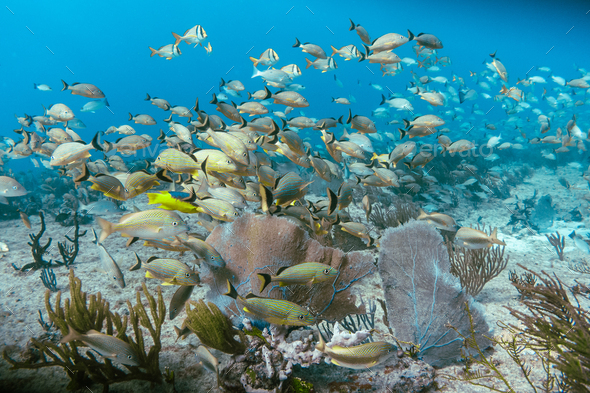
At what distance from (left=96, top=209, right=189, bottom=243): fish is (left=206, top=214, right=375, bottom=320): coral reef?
83 centimetres

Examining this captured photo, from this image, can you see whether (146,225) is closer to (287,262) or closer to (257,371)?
(287,262)

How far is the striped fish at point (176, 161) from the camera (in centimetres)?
304

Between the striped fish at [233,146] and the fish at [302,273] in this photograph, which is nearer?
the fish at [302,273]

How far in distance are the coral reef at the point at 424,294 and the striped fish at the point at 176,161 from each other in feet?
8.24

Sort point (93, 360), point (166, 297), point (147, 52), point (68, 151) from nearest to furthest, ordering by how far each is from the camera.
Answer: point (93, 360), point (68, 151), point (166, 297), point (147, 52)

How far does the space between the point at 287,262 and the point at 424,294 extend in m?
Answer: 1.60

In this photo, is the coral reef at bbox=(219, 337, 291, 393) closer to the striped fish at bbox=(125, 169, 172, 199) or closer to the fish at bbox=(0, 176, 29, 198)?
the striped fish at bbox=(125, 169, 172, 199)

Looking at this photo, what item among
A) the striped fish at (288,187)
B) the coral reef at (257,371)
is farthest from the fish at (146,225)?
the coral reef at (257,371)

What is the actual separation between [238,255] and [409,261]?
2.06m

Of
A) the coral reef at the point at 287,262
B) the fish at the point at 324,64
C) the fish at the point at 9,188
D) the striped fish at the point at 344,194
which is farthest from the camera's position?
the fish at the point at 324,64

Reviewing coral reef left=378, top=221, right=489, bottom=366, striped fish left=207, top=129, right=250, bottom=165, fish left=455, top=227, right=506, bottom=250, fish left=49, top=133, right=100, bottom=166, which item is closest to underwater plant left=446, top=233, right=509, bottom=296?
fish left=455, top=227, right=506, bottom=250

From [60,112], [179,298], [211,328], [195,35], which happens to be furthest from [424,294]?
[195,35]

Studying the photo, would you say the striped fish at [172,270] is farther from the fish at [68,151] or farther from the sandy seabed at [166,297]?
the fish at [68,151]

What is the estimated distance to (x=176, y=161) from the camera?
120 inches
